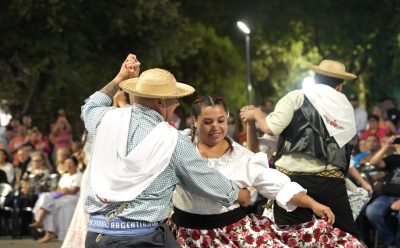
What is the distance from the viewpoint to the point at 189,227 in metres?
7.48

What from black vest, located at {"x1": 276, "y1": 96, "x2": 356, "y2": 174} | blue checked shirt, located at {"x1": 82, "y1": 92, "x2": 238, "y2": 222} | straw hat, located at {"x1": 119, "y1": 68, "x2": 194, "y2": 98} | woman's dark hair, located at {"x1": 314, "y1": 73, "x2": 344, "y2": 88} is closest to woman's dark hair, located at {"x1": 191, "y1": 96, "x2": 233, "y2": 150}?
straw hat, located at {"x1": 119, "y1": 68, "x2": 194, "y2": 98}

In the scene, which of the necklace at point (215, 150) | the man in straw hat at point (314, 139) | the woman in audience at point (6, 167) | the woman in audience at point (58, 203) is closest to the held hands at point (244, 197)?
the necklace at point (215, 150)

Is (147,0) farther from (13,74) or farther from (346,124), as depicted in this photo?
(346,124)

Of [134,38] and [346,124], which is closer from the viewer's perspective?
[346,124]

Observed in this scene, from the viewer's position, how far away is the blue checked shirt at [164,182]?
21.3ft

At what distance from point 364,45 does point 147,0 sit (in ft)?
20.6

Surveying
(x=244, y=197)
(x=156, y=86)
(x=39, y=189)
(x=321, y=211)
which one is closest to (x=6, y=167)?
(x=39, y=189)

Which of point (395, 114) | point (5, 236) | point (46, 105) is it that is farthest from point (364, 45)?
point (5, 236)

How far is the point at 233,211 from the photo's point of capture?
7434 mm

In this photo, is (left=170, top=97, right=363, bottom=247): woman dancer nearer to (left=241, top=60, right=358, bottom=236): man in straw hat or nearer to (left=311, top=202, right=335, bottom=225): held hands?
(left=311, top=202, right=335, bottom=225): held hands

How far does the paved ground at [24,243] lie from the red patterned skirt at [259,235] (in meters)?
8.24

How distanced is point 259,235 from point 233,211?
213 mm

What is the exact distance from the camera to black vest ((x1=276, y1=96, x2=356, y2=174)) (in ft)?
28.1

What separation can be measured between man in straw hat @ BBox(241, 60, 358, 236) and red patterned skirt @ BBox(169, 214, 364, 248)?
875mm
